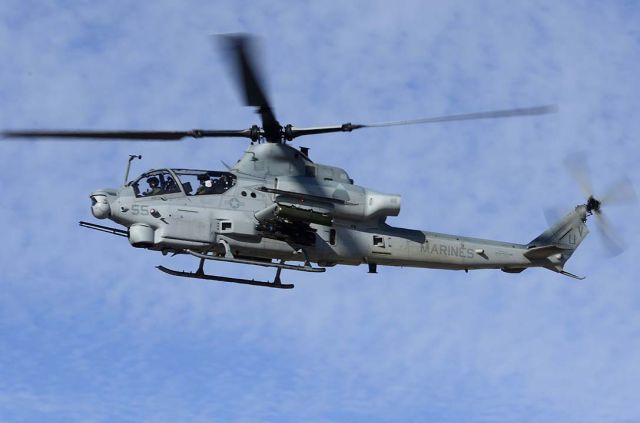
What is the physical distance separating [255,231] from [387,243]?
→ 3477mm

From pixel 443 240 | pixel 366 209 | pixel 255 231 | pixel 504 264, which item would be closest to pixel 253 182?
pixel 255 231

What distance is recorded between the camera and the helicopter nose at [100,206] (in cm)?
2302

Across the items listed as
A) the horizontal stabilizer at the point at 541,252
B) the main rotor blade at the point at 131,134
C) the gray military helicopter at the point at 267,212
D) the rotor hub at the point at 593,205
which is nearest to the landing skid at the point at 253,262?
the gray military helicopter at the point at 267,212

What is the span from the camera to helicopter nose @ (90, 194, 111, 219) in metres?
23.0

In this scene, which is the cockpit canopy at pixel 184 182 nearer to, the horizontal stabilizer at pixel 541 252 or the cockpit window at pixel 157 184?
the cockpit window at pixel 157 184

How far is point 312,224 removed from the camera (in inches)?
953

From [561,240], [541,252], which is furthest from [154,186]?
[561,240]

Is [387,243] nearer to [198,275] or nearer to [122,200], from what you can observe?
[198,275]

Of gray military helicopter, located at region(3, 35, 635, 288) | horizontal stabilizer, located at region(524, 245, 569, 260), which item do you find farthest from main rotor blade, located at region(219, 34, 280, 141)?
horizontal stabilizer, located at region(524, 245, 569, 260)

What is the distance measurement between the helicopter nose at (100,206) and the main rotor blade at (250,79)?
4.08 metres

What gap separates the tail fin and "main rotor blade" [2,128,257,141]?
8385 mm

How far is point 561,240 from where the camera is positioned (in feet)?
89.9

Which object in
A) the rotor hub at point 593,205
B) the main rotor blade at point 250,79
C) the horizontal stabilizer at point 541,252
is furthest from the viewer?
the rotor hub at point 593,205

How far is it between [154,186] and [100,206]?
140 centimetres
